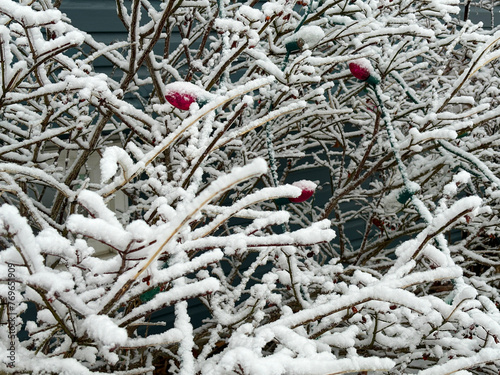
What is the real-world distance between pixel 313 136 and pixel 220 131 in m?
2.20

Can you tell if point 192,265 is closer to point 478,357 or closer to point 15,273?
point 15,273

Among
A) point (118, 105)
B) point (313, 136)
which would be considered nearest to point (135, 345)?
point (118, 105)

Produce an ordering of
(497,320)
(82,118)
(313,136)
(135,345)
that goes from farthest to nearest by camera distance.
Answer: (313,136) → (82,118) → (497,320) → (135,345)

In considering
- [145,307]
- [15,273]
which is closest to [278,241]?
[145,307]

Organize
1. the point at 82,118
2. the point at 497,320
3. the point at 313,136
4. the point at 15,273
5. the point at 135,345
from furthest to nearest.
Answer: the point at 313,136
the point at 82,118
the point at 497,320
the point at 135,345
the point at 15,273

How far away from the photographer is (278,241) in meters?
0.82

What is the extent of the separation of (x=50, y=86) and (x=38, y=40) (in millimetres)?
122

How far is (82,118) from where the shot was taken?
1.58 meters

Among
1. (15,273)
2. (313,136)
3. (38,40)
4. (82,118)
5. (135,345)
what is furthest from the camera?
(313,136)

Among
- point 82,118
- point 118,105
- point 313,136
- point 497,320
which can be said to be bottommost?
point 313,136

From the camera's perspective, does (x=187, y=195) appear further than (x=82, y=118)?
No

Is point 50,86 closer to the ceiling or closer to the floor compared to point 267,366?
closer to the ceiling

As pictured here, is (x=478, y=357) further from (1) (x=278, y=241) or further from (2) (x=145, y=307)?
(2) (x=145, y=307)

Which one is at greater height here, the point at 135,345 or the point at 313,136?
the point at 135,345
